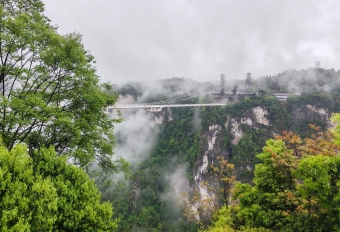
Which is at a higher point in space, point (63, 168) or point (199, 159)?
point (63, 168)

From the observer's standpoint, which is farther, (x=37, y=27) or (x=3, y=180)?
(x=37, y=27)

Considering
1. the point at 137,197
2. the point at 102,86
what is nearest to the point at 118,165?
the point at 102,86

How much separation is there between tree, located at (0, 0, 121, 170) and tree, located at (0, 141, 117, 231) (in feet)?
4.52

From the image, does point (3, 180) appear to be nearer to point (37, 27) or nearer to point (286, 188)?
point (37, 27)

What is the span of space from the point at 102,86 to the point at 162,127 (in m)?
98.5

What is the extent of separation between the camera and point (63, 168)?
6.28 meters

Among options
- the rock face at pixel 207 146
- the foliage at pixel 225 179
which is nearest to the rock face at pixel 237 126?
the rock face at pixel 207 146

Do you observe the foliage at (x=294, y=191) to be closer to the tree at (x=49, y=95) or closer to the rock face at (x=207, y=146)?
the tree at (x=49, y=95)

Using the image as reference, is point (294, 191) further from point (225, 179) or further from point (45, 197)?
point (45, 197)

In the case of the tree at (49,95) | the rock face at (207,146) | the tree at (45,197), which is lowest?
the rock face at (207,146)

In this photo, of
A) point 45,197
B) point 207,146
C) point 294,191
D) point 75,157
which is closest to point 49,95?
point 75,157

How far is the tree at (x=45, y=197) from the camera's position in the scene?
4.78 meters

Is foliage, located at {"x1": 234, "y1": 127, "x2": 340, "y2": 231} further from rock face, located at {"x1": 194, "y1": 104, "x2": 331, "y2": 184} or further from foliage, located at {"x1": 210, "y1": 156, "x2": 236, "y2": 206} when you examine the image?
rock face, located at {"x1": 194, "y1": 104, "x2": 331, "y2": 184}

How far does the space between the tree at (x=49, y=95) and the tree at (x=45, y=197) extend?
138 centimetres
